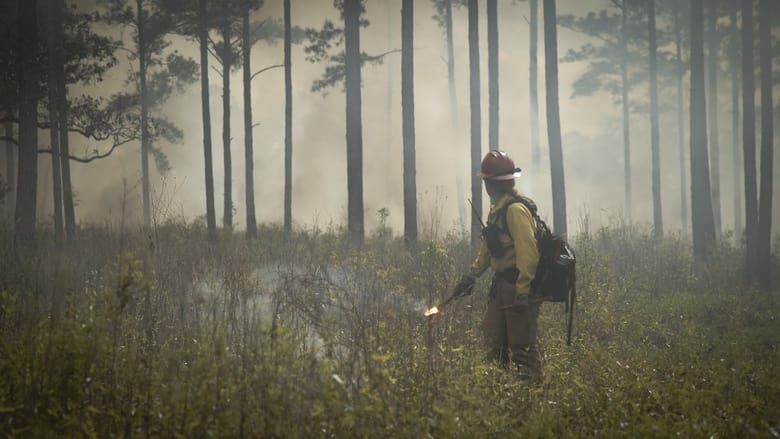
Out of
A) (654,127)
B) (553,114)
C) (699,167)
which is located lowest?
(699,167)

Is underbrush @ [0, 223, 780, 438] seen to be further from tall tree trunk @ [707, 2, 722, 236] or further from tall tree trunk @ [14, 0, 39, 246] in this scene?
tall tree trunk @ [707, 2, 722, 236]

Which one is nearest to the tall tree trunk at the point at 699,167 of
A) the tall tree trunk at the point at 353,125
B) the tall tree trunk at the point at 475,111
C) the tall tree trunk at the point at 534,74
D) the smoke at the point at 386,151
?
the tall tree trunk at the point at 475,111

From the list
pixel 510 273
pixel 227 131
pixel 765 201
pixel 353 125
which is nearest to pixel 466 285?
pixel 510 273

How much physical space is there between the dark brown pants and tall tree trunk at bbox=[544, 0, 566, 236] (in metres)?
10.1

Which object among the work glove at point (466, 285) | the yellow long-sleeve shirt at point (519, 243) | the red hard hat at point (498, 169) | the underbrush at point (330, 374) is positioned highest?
the red hard hat at point (498, 169)

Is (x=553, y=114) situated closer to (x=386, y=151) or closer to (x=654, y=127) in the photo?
(x=654, y=127)

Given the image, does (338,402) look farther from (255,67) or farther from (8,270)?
(255,67)

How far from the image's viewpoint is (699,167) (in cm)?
1677

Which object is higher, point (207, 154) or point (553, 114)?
point (553, 114)

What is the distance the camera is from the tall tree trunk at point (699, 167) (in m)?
16.8

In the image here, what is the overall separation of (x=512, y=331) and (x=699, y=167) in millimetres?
11950

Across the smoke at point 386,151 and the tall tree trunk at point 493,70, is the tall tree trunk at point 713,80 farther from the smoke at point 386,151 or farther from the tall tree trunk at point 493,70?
the tall tree trunk at point 493,70

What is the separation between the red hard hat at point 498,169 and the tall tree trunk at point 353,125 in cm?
965

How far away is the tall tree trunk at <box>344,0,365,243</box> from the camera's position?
1638 cm
